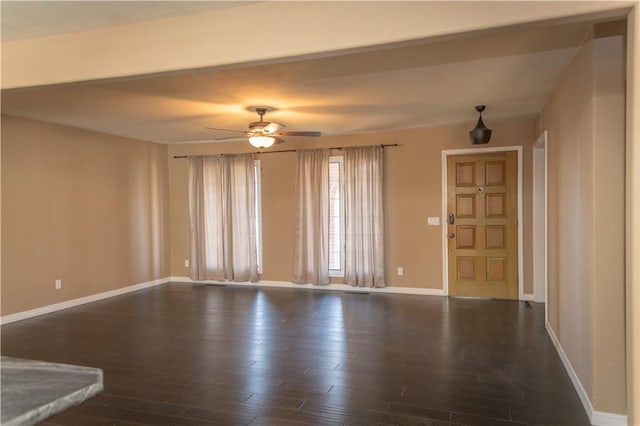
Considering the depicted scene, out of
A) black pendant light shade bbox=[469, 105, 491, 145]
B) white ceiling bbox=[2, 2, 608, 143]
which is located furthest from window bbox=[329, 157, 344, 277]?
black pendant light shade bbox=[469, 105, 491, 145]

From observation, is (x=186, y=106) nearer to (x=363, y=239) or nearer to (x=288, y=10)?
(x=288, y=10)

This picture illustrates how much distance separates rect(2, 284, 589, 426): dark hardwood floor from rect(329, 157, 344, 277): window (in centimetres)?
87

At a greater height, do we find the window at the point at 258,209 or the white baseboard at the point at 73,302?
the window at the point at 258,209

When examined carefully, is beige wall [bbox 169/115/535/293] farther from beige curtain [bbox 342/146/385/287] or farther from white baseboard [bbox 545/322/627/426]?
white baseboard [bbox 545/322/627/426]

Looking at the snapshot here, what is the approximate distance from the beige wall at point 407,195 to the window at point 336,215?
402 millimetres

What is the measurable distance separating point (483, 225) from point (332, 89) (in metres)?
3.27

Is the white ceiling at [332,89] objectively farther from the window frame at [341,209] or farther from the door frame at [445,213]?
the window frame at [341,209]

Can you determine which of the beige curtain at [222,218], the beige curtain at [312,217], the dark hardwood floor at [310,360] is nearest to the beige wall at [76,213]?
the dark hardwood floor at [310,360]

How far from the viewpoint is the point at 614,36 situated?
2.57 m

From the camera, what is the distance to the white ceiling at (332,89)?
2871mm

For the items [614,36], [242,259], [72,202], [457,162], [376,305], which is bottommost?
[376,305]

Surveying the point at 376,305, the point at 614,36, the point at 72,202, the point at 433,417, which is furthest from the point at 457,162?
the point at 72,202

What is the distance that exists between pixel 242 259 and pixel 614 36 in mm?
5900

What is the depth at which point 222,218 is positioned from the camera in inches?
287
